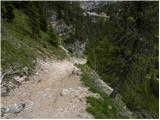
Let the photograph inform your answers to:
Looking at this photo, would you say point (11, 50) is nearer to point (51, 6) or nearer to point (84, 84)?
point (84, 84)

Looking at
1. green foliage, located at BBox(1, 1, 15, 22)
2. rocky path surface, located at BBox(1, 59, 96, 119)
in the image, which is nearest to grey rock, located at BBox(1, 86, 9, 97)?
rocky path surface, located at BBox(1, 59, 96, 119)

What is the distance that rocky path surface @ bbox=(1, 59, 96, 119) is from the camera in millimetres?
14974

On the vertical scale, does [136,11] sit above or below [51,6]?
above

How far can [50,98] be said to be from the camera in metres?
17.2

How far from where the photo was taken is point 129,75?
60.6 ft

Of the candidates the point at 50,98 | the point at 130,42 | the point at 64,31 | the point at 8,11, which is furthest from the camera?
the point at 64,31

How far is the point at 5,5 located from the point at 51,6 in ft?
103

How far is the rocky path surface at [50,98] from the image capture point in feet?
49.1

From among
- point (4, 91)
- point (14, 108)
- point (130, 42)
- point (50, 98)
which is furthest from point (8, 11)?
point (14, 108)

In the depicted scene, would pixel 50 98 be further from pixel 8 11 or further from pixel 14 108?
pixel 8 11

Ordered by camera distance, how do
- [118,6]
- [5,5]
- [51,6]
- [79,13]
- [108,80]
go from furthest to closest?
Answer: [79,13], [51,6], [5,5], [108,80], [118,6]

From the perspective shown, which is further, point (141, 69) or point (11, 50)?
point (11, 50)

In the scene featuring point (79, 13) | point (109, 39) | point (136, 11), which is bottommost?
point (79, 13)

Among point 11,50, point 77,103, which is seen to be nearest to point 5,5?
point 11,50
